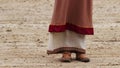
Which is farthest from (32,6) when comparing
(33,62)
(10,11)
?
(33,62)

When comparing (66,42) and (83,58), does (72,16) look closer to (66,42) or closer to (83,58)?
(66,42)

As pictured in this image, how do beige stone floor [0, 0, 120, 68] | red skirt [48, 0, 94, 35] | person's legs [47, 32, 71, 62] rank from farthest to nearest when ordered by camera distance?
1. beige stone floor [0, 0, 120, 68]
2. person's legs [47, 32, 71, 62]
3. red skirt [48, 0, 94, 35]

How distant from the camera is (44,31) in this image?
10039 mm

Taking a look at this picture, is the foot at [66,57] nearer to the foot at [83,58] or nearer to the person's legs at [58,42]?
the person's legs at [58,42]

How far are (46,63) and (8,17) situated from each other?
205 inches

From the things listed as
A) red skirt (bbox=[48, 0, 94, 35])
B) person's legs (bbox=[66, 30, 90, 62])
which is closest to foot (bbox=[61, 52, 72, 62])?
person's legs (bbox=[66, 30, 90, 62])

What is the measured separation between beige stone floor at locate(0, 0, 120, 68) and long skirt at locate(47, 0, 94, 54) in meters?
0.22

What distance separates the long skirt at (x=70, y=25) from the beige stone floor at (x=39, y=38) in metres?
0.22

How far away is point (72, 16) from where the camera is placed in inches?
278

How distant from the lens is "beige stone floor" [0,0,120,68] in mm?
7199

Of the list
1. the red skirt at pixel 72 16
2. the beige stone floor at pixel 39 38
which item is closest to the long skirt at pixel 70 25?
the red skirt at pixel 72 16

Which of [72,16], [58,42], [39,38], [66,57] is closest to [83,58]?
[66,57]

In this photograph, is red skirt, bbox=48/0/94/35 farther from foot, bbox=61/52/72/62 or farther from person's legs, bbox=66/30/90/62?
foot, bbox=61/52/72/62

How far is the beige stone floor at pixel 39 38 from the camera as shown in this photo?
23.6ft
